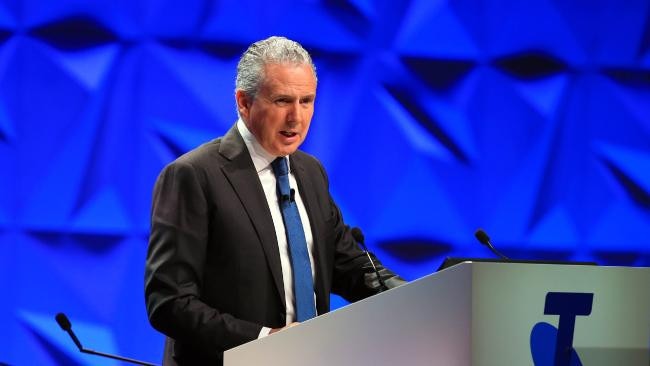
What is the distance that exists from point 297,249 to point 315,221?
7.1 inches

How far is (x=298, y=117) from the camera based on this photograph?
3137 millimetres

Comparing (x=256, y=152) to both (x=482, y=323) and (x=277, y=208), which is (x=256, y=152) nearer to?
(x=277, y=208)

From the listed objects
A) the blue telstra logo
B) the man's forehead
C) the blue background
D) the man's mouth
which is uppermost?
the blue background

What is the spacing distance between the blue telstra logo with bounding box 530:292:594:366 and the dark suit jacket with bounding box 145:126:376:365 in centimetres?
90

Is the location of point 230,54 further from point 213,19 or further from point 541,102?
point 541,102

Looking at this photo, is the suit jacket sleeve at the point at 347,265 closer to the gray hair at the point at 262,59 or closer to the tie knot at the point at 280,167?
the tie knot at the point at 280,167

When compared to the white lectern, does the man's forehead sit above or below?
above

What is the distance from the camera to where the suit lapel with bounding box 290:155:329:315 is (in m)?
3.25

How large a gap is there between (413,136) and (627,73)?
132 cm

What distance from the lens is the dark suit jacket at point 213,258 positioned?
289 cm

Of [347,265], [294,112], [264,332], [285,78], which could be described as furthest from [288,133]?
[264,332]

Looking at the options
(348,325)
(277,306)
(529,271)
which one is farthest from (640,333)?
(277,306)

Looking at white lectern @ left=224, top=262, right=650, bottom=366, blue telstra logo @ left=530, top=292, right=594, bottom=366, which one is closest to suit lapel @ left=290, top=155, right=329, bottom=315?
white lectern @ left=224, top=262, right=650, bottom=366

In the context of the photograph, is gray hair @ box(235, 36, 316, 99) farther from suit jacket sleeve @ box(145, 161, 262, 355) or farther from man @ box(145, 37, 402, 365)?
suit jacket sleeve @ box(145, 161, 262, 355)
